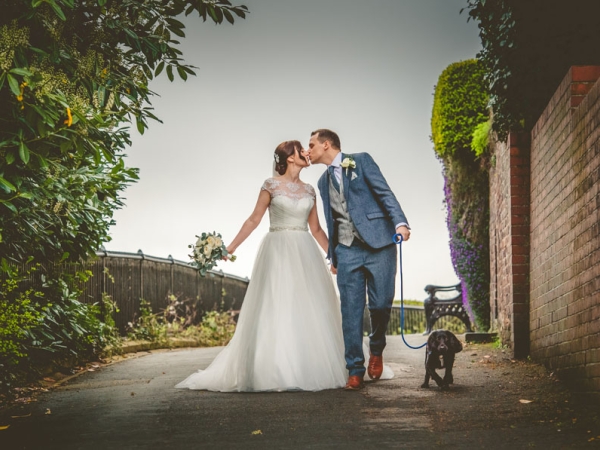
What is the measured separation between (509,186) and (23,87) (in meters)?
5.39

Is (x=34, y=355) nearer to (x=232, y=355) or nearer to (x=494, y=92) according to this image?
(x=232, y=355)

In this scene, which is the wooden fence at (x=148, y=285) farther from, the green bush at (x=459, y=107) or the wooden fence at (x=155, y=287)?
the green bush at (x=459, y=107)

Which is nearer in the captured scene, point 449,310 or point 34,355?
point 34,355

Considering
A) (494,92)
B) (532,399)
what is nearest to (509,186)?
(494,92)

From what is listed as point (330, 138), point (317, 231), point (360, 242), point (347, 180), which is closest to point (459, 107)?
point (317, 231)

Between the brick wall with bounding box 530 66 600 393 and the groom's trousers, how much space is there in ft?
4.53

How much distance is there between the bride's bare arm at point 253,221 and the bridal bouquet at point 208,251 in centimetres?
15

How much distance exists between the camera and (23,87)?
16.2 ft

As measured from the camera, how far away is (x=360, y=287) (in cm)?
696

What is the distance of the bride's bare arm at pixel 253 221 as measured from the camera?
311 inches

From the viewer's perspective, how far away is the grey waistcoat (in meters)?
7.00

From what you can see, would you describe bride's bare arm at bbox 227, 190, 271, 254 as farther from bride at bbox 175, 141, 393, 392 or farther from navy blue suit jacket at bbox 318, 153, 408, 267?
navy blue suit jacket at bbox 318, 153, 408, 267

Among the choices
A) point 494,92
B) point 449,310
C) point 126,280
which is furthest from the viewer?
point 449,310

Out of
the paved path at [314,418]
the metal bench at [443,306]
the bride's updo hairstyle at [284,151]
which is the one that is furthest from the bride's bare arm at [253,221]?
the metal bench at [443,306]
